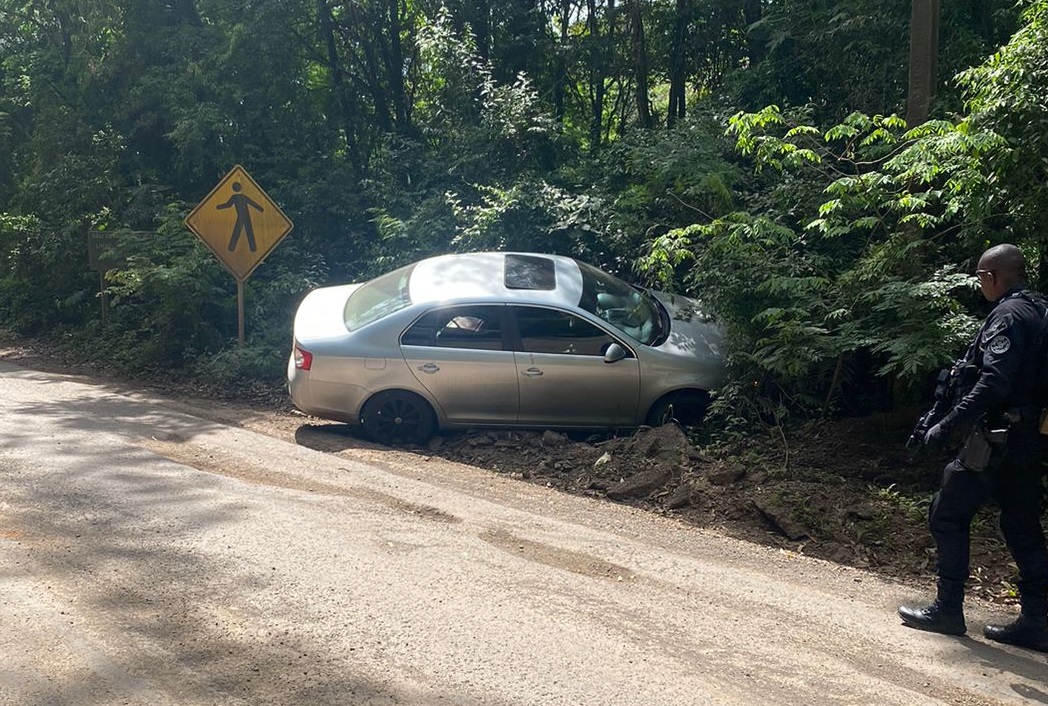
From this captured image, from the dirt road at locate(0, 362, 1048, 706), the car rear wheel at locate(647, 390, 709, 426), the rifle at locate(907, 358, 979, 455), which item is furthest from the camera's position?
the car rear wheel at locate(647, 390, 709, 426)

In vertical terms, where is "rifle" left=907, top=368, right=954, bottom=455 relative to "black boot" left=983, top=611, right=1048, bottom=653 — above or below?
above

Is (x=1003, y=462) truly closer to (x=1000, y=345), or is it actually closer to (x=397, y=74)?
(x=1000, y=345)

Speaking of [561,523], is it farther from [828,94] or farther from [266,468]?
[828,94]

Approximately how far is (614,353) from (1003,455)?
4224 mm

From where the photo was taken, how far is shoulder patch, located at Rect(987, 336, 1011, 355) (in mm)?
4723

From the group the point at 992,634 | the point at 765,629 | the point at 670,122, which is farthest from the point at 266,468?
the point at 670,122

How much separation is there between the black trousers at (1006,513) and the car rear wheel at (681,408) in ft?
13.0

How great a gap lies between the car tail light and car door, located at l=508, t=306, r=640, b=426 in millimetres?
1927

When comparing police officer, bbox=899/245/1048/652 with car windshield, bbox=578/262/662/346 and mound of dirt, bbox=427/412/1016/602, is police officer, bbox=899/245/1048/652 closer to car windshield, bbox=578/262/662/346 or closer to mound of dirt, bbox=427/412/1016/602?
mound of dirt, bbox=427/412/1016/602

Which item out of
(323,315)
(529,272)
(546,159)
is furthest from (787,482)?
(546,159)

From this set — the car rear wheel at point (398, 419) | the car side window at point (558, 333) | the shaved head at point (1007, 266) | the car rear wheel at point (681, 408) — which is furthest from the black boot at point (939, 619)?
the car rear wheel at point (398, 419)

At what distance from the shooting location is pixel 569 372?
8.84 m

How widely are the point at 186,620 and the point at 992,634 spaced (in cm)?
414

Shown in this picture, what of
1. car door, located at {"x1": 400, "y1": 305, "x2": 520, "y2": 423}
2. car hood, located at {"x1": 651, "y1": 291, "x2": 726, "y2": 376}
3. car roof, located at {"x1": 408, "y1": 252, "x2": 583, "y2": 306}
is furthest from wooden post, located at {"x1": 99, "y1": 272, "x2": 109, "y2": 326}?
car hood, located at {"x1": 651, "y1": 291, "x2": 726, "y2": 376}
